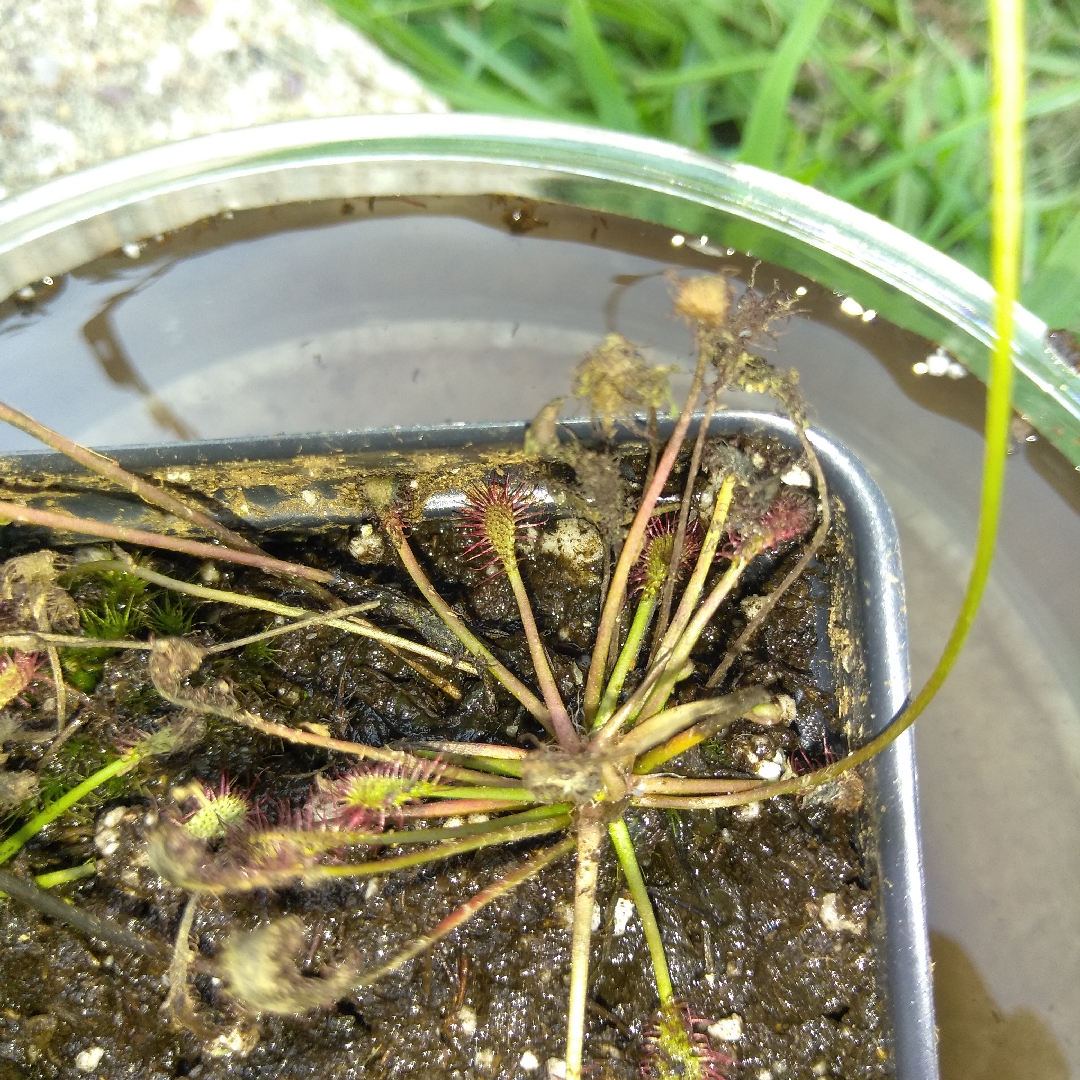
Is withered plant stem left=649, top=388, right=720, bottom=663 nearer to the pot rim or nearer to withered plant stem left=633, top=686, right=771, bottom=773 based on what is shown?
withered plant stem left=633, top=686, right=771, bottom=773

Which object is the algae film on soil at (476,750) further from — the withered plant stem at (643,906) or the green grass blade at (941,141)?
the green grass blade at (941,141)

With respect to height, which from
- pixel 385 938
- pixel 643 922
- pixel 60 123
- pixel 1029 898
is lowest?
pixel 1029 898

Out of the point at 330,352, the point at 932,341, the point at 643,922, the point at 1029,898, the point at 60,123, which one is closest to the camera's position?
the point at 643,922

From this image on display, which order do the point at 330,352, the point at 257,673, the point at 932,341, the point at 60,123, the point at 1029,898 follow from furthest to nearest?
the point at 60,123
the point at 330,352
the point at 932,341
the point at 1029,898
the point at 257,673

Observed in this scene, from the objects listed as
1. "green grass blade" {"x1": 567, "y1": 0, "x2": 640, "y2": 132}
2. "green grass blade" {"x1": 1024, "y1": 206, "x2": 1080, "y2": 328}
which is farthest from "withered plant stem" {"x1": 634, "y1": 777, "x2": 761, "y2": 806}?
"green grass blade" {"x1": 567, "y1": 0, "x2": 640, "y2": 132}

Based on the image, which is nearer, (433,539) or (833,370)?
(433,539)

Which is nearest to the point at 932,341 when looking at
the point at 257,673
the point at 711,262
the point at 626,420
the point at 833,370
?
the point at 833,370

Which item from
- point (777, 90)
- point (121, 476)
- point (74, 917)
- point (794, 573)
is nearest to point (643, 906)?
point (794, 573)

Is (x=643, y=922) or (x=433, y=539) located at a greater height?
(x=433, y=539)

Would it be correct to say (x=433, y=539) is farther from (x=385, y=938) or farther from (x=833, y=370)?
(x=833, y=370)
